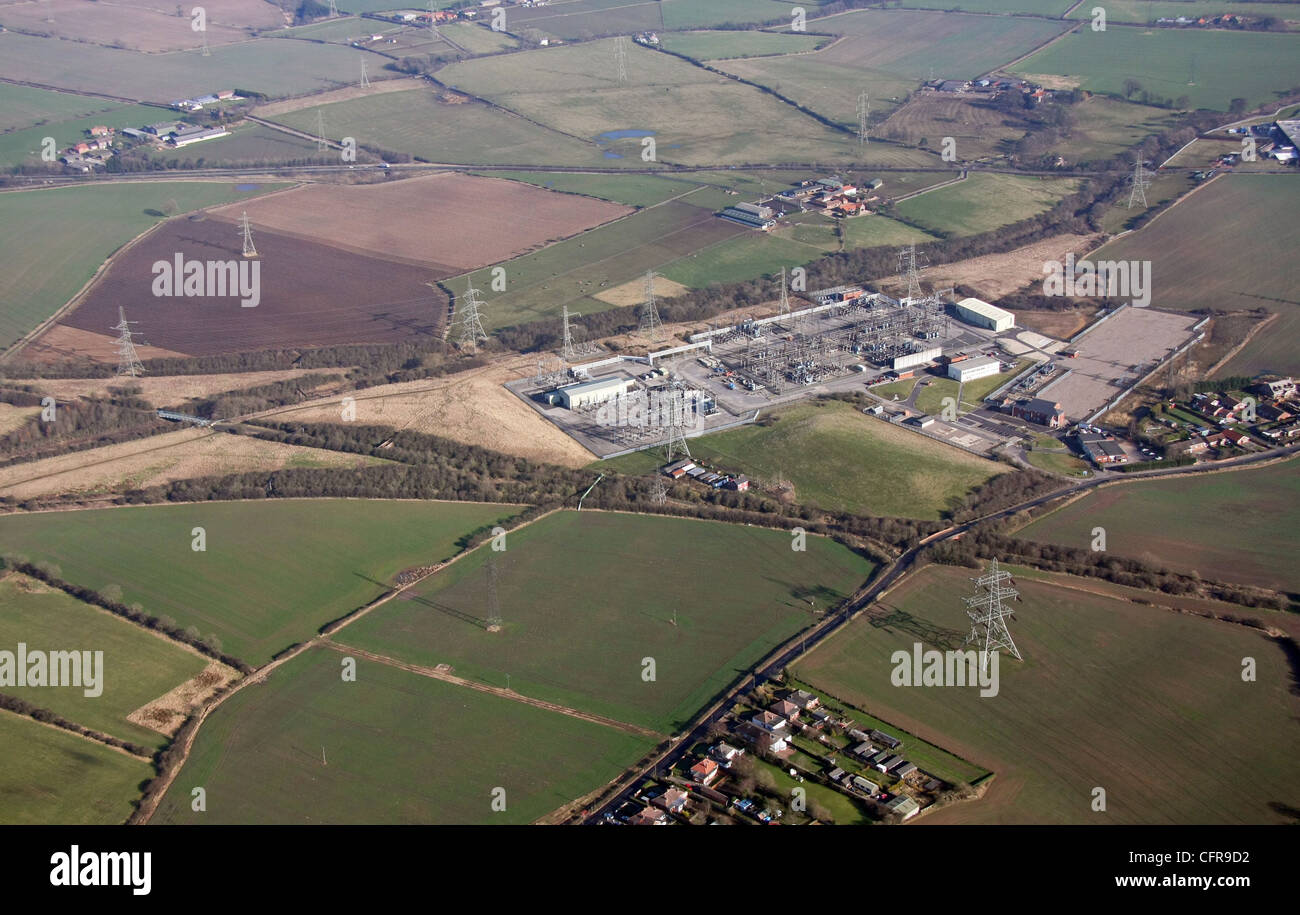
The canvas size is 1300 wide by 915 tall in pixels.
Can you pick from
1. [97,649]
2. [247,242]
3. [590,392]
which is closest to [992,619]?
[590,392]

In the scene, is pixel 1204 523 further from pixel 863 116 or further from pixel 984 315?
pixel 863 116

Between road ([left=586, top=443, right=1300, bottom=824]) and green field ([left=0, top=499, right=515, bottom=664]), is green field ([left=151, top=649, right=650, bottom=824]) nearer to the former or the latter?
road ([left=586, top=443, right=1300, bottom=824])

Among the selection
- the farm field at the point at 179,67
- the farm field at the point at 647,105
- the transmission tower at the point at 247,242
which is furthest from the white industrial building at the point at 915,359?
the farm field at the point at 179,67

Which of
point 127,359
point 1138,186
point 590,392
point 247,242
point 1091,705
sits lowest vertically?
point 1091,705

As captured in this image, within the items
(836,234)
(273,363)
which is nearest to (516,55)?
(836,234)

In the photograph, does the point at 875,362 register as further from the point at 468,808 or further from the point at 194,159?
the point at 194,159

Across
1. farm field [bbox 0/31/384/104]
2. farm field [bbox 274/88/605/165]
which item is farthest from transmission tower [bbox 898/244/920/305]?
farm field [bbox 0/31/384/104]
